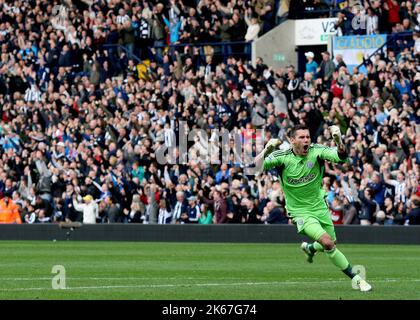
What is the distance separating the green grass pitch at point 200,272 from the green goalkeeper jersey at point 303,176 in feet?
3.72

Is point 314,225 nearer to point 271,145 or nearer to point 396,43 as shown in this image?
point 271,145

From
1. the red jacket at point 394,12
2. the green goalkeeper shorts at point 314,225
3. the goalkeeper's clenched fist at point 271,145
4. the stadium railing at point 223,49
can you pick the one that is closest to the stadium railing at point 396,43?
the red jacket at point 394,12

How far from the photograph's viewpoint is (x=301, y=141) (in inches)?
679

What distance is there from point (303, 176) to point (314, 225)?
75cm

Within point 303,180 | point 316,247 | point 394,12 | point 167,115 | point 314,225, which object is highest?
point 394,12

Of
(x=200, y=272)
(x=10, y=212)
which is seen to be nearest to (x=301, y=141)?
(x=200, y=272)

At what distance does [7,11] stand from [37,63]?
11.0 feet

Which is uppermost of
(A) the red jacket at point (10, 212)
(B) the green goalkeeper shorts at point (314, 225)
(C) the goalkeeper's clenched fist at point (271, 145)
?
(C) the goalkeeper's clenched fist at point (271, 145)

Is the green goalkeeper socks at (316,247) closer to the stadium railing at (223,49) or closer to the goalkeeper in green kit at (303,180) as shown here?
the goalkeeper in green kit at (303,180)

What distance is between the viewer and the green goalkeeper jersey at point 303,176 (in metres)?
17.5

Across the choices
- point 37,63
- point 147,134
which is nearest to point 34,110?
point 37,63

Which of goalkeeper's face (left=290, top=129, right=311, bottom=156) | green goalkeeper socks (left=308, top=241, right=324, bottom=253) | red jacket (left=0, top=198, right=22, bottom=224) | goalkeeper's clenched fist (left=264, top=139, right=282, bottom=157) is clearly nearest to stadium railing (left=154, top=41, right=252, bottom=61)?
red jacket (left=0, top=198, right=22, bottom=224)

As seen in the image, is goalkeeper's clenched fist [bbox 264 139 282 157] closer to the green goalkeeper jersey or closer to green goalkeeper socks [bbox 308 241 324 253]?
the green goalkeeper jersey

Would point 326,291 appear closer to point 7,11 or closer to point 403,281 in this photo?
point 403,281
